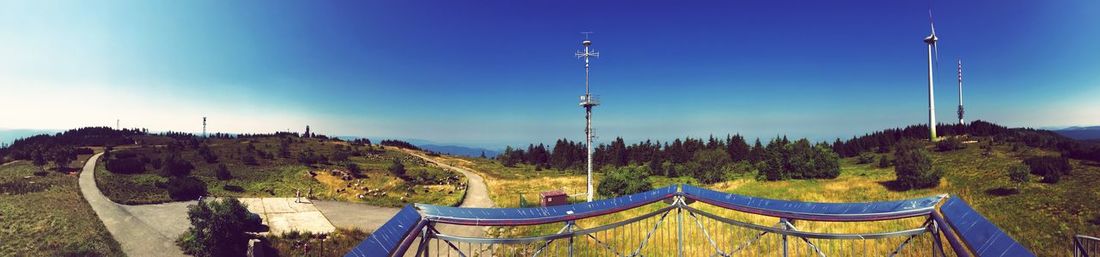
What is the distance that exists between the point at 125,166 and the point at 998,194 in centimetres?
7421

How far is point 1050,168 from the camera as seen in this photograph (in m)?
29.6

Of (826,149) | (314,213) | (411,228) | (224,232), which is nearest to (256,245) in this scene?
(224,232)

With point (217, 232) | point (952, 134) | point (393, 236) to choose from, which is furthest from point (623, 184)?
point (952, 134)

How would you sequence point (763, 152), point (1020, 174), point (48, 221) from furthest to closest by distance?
point (763, 152) < point (48, 221) < point (1020, 174)

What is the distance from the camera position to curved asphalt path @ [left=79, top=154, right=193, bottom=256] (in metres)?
24.5

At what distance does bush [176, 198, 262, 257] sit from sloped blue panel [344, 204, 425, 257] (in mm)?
23662

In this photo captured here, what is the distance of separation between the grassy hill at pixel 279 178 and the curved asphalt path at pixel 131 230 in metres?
1.27

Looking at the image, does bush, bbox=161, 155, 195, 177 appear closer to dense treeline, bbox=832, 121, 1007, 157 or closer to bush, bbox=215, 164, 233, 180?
bush, bbox=215, 164, 233, 180

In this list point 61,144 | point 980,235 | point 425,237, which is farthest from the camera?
point 61,144

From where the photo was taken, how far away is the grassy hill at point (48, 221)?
946 inches

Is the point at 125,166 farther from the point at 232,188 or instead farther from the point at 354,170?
the point at 354,170

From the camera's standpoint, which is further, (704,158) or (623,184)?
(704,158)

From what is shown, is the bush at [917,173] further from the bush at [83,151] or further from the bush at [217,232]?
the bush at [83,151]

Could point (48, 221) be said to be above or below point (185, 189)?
below
